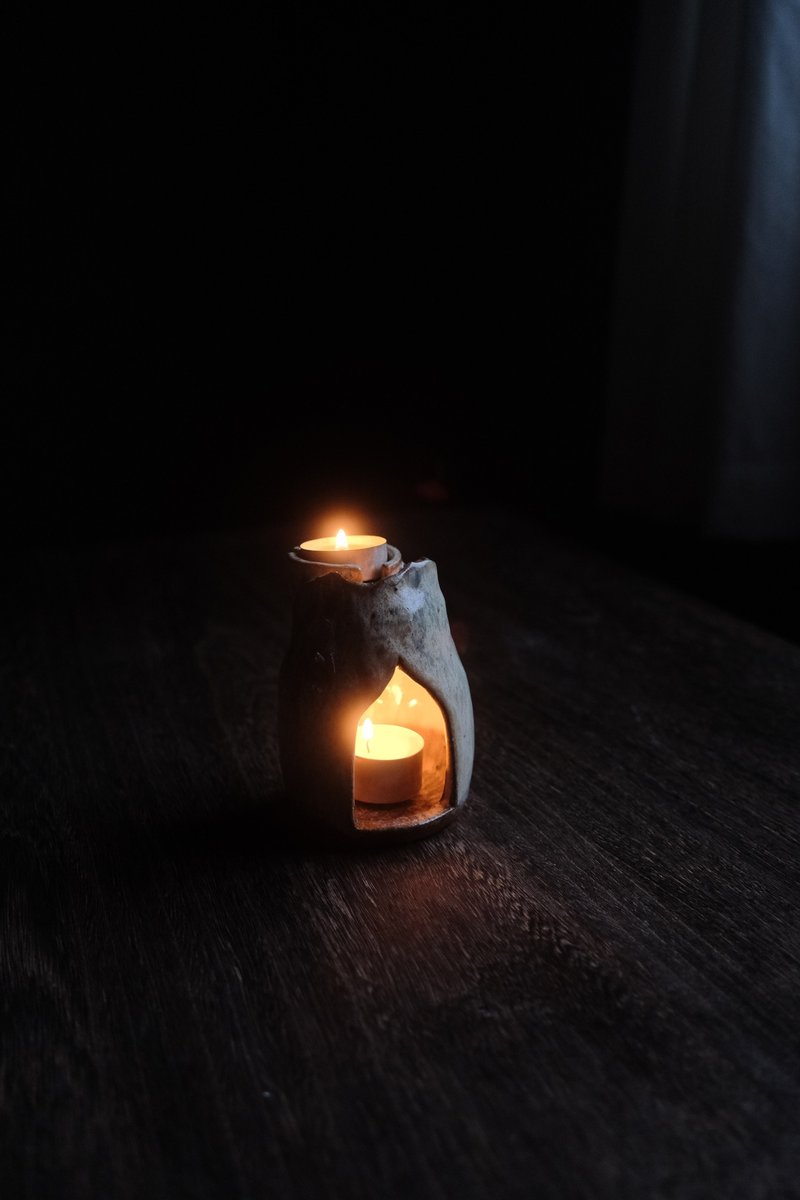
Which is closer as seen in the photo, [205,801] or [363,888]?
[363,888]

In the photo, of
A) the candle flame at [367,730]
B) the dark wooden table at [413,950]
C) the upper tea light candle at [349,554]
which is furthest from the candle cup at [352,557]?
the dark wooden table at [413,950]

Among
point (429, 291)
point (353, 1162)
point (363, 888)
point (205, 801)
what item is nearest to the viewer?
point (353, 1162)

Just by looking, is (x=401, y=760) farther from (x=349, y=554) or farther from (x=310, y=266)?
(x=310, y=266)

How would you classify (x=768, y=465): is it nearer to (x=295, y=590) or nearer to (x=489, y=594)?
(x=489, y=594)

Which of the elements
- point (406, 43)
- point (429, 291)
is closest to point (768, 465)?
point (429, 291)

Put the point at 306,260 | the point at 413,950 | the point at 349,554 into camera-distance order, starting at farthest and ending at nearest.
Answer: the point at 306,260 < the point at 349,554 < the point at 413,950

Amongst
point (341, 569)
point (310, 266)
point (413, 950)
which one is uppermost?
point (310, 266)

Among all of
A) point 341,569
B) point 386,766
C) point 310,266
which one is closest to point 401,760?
point 386,766
